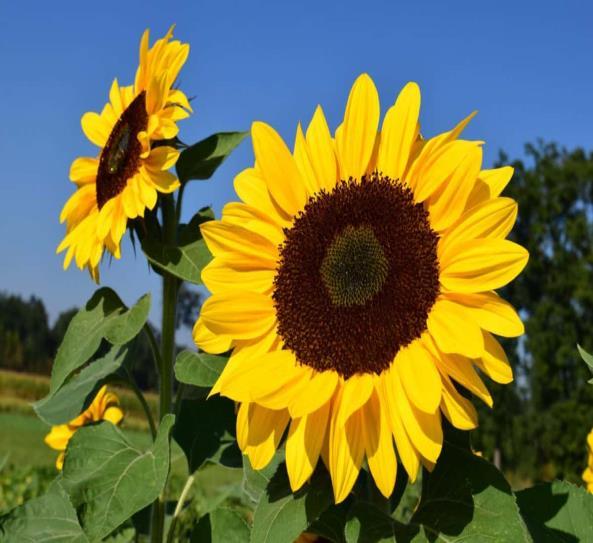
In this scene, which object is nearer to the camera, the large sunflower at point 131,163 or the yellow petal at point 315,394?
the yellow petal at point 315,394

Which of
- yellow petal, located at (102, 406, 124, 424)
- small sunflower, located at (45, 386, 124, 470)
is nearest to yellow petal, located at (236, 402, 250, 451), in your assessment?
yellow petal, located at (102, 406, 124, 424)

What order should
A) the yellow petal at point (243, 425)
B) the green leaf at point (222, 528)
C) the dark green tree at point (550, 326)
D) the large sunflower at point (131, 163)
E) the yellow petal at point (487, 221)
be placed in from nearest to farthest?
the yellow petal at point (487, 221)
the yellow petal at point (243, 425)
the green leaf at point (222, 528)
the large sunflower at point (131, 163)
the dark green tree at point (550, 326)

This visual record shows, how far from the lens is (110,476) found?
6.72 feet

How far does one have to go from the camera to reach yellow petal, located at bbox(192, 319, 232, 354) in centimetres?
170

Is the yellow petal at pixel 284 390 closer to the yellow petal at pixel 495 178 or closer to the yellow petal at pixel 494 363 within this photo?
the yellow petal at pixel 494 363

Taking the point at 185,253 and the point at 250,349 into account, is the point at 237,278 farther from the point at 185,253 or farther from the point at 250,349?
the point at 185,253

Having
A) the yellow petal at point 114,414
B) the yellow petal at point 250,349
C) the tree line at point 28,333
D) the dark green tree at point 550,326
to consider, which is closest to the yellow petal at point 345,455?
the yellow petal at point 250,349

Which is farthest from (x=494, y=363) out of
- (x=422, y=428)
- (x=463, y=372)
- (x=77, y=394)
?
(x=77, y=394)

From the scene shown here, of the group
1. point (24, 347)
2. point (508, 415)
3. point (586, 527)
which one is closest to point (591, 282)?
point (508, 415)

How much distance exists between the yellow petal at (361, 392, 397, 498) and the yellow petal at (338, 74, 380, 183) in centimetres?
45

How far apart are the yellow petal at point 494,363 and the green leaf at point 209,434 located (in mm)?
958

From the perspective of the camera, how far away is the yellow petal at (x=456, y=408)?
1446mm

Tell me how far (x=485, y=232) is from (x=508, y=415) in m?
21.1

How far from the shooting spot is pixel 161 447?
1.99 meters
